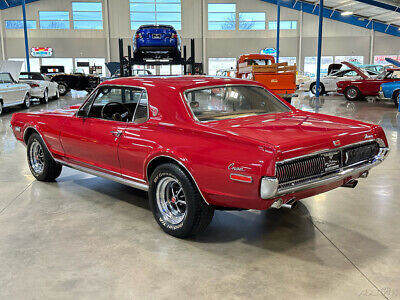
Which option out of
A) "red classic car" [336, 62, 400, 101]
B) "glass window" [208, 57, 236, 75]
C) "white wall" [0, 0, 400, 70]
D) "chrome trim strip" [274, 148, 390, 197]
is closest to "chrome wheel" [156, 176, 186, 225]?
"chrome trim strip" [274, 148, 390, 197]

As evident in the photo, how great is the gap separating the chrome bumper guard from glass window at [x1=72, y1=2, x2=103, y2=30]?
108 feet

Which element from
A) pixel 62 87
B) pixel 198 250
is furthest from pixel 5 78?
pixel 198 250

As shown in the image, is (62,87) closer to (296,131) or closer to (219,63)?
(219,63)

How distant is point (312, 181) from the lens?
3.09 metres

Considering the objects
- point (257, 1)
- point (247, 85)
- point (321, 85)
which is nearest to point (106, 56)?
point (257, 1)

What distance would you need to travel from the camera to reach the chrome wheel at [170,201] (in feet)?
11.6

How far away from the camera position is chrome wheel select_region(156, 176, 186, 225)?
139 inches

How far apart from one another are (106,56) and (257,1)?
1417 cm

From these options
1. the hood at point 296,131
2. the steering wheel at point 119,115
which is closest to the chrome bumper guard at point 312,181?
the hood at point 296,131

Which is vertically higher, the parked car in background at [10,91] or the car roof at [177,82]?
the car roof at [177,82]

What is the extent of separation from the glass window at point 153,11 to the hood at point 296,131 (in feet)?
102

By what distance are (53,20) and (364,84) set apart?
26.6 metres

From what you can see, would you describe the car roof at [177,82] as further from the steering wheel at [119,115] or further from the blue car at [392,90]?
the blue car at [392,90]

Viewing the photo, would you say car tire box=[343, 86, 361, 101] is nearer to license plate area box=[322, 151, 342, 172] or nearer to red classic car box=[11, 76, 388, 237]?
red classic car box=[11, 76, 388, 237]
